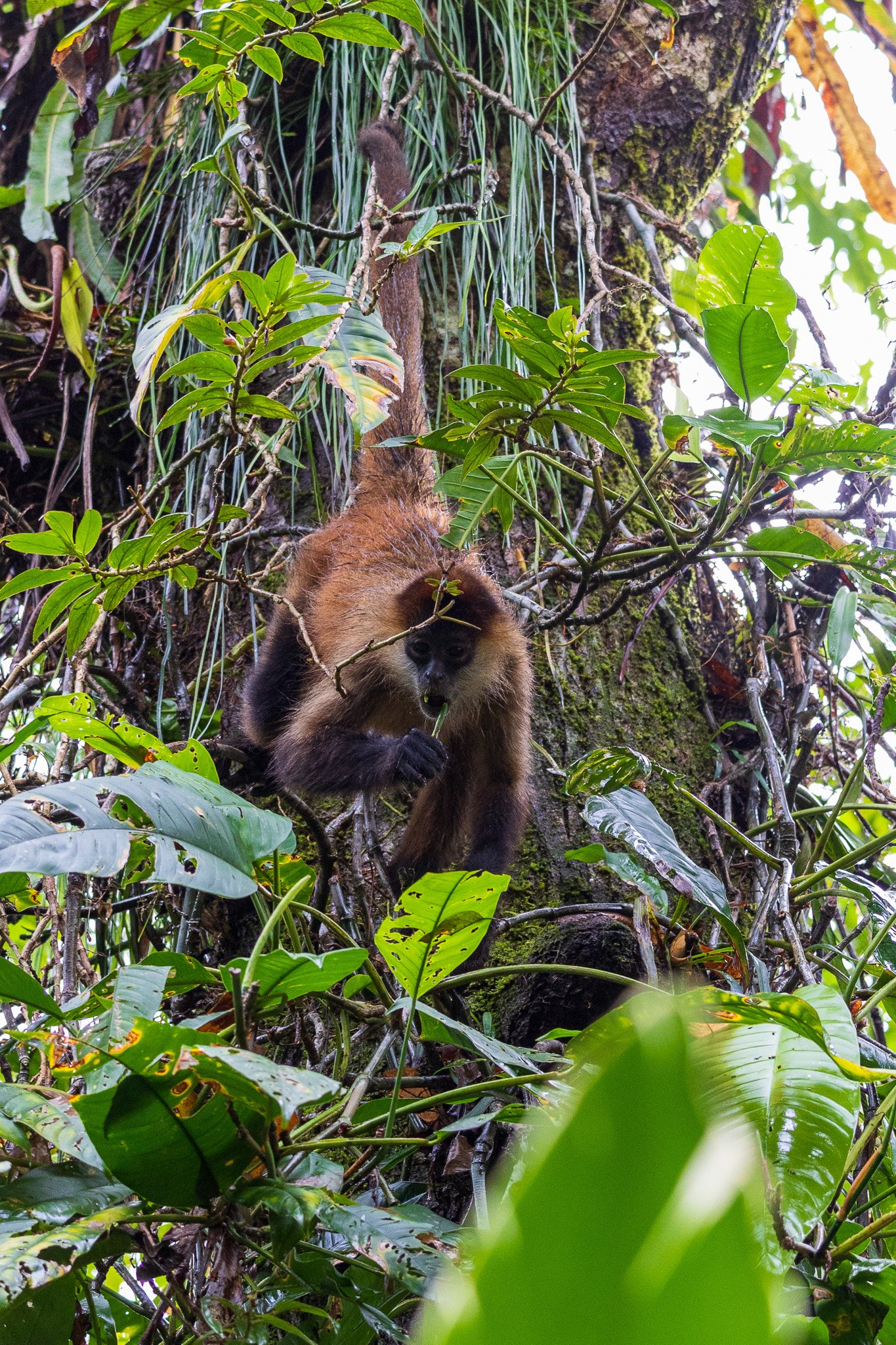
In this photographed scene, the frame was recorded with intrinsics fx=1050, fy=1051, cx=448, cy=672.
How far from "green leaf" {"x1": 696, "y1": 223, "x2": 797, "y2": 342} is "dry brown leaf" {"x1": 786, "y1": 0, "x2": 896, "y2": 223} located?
3080mm

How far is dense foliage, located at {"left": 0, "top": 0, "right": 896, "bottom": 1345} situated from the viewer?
1.16m

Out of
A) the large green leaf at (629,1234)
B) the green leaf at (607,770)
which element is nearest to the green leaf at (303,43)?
the green leaf at (607,770)

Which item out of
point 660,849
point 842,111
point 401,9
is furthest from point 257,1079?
point 842,111

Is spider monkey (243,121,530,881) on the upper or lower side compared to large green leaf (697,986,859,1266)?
upper

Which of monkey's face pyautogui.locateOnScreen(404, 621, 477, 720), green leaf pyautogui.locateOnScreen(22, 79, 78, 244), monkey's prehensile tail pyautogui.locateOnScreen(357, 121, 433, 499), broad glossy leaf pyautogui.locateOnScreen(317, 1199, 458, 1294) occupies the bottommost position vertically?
broad glossy leaf pyautogui.locateOnScreen(317, 1199, 458, 1294)

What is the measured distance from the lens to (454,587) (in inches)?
113

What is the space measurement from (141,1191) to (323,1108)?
23.9 inches

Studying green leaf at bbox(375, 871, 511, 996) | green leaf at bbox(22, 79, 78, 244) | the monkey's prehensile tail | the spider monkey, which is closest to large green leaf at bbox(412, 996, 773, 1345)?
green leaf at bbox(375, 871, 511, 996)

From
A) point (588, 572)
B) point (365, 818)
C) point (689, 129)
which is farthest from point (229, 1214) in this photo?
point (689, 129)

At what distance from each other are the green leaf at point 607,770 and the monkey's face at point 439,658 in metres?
1.30

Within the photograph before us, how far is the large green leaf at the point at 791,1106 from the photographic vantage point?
1239 mm

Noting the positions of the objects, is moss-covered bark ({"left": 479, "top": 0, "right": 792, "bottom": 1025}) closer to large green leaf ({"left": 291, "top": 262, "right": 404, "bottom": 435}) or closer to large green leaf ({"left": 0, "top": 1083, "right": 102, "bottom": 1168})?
large green leaf ({"left": 291, "top": 262, "right": 404, "bottom": 435})

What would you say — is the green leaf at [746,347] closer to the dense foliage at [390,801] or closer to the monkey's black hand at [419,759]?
the dense foliage at [390,801]

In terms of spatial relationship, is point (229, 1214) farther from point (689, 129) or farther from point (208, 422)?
point (689, 129)
